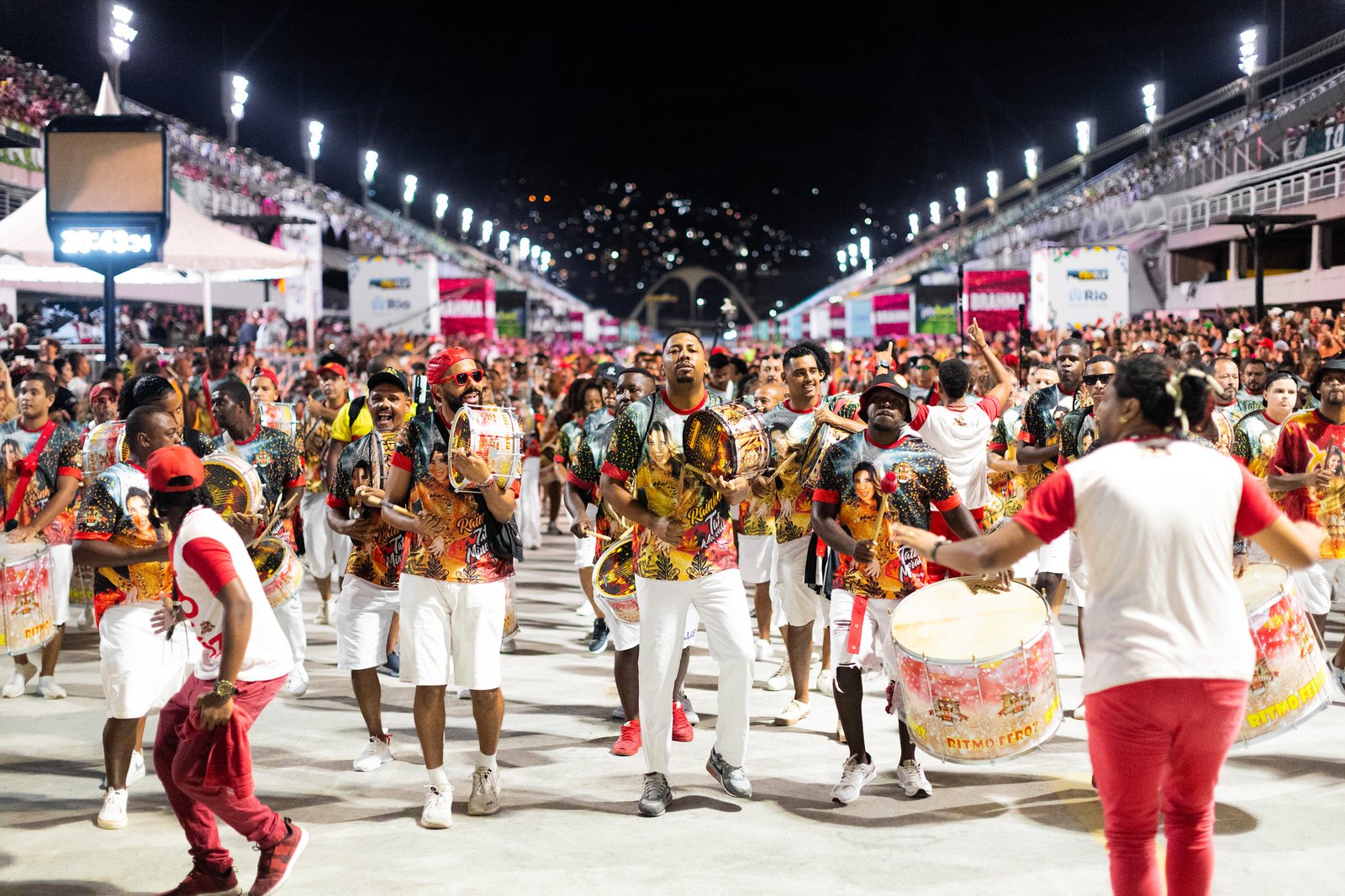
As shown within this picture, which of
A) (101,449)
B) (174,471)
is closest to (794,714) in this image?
(174,471)

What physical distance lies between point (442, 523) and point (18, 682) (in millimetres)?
4162

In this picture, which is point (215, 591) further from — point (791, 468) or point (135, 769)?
point (791, 468)

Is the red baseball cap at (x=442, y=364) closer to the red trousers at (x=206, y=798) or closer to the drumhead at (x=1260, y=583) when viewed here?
the red trousers at (x=206, y=798)

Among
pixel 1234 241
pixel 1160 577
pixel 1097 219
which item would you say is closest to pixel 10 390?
pixel 1160 577

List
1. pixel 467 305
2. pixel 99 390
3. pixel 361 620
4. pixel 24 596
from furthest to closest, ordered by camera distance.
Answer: pixel 467 305 < pixel 99 390 < pixel 24 596 < pixel 361 620

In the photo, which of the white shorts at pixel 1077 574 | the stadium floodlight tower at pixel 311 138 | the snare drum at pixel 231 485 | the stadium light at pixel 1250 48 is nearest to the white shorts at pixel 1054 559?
the white shorts at pixel 1077 574

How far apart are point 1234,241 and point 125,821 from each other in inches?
1640

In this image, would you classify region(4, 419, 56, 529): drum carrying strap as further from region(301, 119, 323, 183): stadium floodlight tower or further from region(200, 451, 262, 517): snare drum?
region(301, 119, 323, 183): stadium floodlight tower

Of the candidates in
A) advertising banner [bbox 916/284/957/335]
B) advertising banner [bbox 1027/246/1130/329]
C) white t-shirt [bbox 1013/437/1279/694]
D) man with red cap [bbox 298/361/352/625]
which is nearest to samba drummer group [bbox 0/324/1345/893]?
white t-shirt [bbox 1013/437/1279/694]

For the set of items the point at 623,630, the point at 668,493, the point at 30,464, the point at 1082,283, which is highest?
the point at 1082,283

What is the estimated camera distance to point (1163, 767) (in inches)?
146

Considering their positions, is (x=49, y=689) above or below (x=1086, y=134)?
below

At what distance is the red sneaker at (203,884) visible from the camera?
4.83 metres

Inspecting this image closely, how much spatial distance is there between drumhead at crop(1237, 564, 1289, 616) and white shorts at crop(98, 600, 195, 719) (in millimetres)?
4657
